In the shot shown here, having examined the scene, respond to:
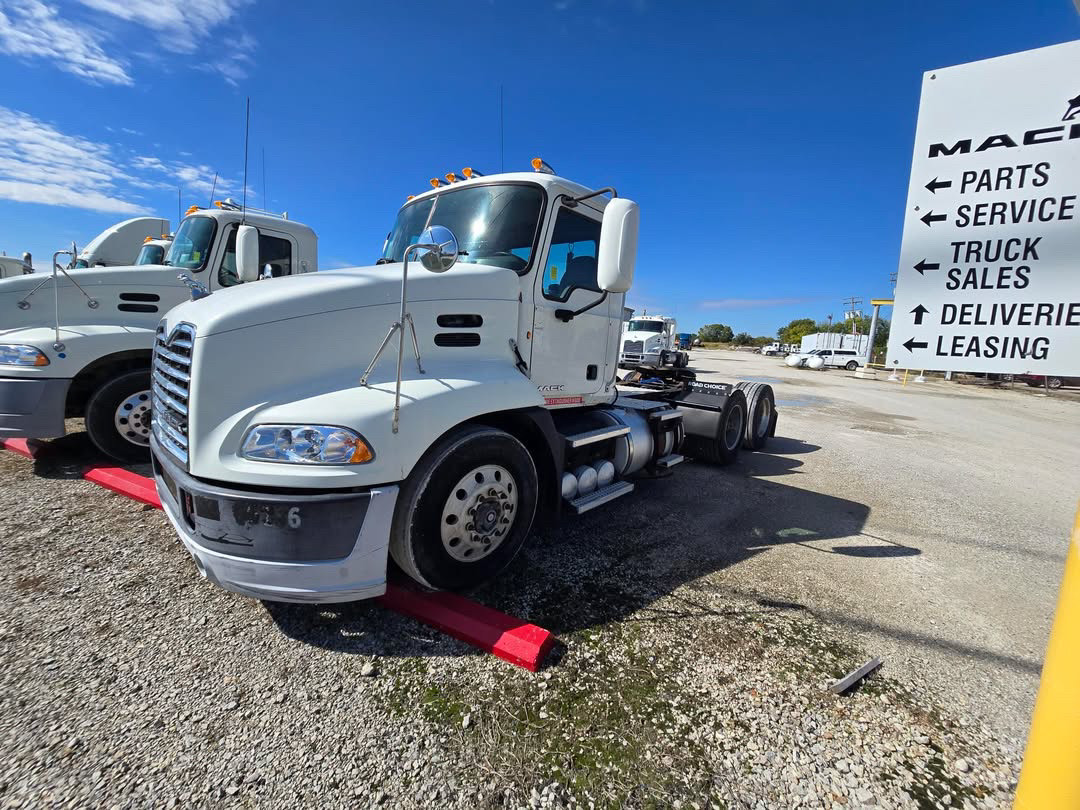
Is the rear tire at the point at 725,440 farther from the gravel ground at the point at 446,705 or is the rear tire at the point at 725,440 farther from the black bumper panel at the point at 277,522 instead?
the black bumper panel at the point at 277,522

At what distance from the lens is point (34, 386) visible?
4.14 m

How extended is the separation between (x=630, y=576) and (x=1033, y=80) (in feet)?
9.72

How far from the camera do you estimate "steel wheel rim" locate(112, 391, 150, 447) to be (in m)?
4.57

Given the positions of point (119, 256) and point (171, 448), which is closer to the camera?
point (171, 448)

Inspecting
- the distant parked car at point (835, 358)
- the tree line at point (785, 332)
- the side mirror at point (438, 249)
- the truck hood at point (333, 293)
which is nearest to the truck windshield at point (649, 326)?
the truck hood at point (333, 293)

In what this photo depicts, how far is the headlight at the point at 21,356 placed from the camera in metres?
4.16

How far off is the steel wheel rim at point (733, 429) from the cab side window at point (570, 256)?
343 centimetres

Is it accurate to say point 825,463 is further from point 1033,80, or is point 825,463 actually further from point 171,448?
point 171,448

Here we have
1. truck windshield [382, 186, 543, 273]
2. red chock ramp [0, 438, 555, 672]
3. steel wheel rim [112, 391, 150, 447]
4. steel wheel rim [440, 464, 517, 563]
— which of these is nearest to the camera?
red chock ramp [0, 438, 555, 672]

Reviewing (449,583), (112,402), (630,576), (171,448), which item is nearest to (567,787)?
(449,583)

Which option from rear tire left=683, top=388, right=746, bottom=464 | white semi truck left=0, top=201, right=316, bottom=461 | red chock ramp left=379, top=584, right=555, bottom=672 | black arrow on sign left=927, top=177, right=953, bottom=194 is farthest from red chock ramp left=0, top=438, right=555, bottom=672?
rear tire left=683, top=388, right=746, bottom=464

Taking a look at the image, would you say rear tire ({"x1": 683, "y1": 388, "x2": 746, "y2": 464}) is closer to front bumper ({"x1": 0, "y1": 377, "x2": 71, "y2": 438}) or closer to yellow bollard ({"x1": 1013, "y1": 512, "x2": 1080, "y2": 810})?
yellow bollard ({"x1": 1013, "y1": 512, "x2": 1080, "y2": 810})

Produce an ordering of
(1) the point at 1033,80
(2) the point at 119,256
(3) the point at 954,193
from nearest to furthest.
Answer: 1. (1) the point at 1033,80
2. (3) the point at 954,193
3. (2) the point at 119,256

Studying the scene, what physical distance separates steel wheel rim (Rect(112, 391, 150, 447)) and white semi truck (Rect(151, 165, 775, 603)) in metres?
2.26
